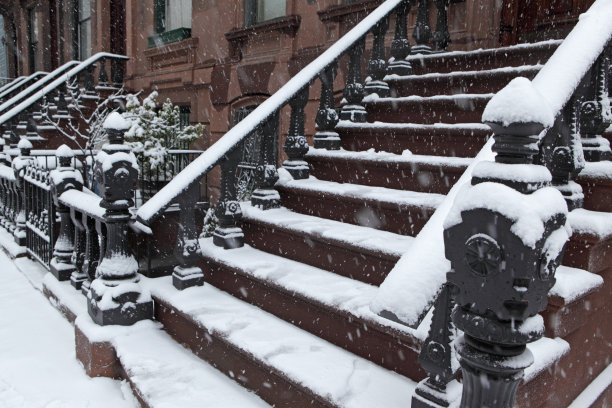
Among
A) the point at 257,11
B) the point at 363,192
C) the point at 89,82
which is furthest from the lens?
the point at 89,82

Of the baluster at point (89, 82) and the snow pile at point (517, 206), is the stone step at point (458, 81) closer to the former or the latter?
the snow pile at point (517, 206)

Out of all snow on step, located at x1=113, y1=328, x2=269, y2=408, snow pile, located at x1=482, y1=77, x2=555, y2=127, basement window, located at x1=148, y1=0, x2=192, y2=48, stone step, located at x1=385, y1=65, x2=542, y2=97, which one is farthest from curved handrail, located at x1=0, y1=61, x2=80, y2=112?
snow pile, located at x1=482, y1=77, x2=555, y2=127

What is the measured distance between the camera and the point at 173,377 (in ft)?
9.18

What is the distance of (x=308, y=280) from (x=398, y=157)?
1.40 meters

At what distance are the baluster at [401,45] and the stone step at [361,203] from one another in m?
1.77

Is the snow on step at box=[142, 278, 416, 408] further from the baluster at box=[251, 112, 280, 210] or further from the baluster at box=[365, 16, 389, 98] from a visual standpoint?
the baluster at box=[365, 16, 389, 98]

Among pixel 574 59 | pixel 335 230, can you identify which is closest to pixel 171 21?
pixel 335 230

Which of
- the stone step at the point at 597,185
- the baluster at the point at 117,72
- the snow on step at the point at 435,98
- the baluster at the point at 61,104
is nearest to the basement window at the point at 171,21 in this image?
the baluster at the point at 117,72

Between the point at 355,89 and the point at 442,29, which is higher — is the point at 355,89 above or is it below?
below

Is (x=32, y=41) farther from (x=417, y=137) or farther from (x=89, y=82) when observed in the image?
(x=417, y=137)

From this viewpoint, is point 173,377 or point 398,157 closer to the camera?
point 173,377

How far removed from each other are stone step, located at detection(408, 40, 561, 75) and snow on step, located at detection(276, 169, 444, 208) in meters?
1.82

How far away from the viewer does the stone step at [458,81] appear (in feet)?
13.4

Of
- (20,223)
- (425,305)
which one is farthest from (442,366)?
(20,223)
